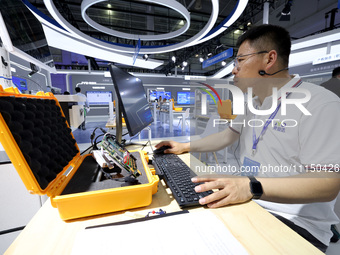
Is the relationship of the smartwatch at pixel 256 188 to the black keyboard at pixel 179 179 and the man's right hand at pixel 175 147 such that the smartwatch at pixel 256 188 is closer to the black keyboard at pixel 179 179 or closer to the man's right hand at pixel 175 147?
the black keyboard at pixel 179 179

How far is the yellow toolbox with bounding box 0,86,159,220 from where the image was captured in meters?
0.45

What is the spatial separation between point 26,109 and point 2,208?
1.02 meters

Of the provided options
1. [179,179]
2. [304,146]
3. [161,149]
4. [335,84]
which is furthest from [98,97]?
[304,146]

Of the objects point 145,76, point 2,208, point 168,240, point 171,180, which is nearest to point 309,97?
point 171,180

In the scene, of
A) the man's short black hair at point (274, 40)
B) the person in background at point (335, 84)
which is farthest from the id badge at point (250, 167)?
the person in background at point (335, 84)

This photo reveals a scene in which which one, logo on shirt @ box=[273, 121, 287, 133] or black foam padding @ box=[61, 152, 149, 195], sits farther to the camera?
logo on shirt @ box=[273, 121, 287, 133]

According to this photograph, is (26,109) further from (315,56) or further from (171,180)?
(315,56)

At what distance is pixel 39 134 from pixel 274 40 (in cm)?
137

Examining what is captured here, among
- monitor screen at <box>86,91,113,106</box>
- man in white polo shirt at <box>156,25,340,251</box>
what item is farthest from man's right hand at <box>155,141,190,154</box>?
monitor screen at <box>86,91,113,106</box>

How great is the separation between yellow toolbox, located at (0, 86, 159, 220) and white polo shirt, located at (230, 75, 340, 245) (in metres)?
0.72

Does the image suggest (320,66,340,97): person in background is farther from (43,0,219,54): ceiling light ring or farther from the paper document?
the paper document

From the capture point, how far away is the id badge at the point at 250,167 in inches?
42.2

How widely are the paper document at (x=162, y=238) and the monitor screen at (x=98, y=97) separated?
12984mm

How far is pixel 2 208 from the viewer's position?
3.57 feet
